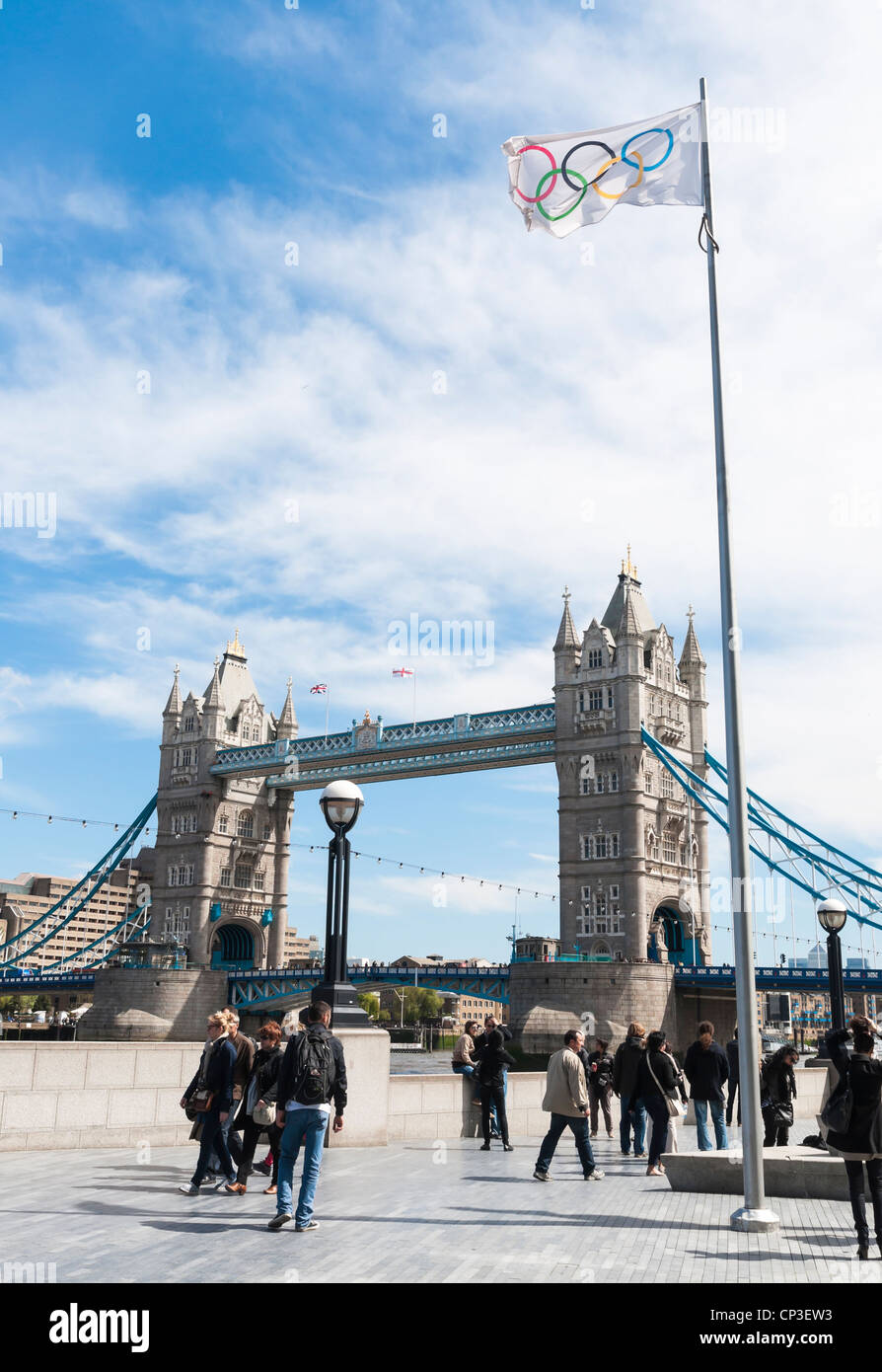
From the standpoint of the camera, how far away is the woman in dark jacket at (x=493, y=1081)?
46.2 feet

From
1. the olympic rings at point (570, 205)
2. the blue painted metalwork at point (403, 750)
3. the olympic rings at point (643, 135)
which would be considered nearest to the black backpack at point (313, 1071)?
the olympic rings at point (643, 135)

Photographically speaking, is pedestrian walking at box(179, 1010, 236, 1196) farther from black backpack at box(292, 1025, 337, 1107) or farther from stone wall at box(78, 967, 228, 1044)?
stone wall at box(78, 967, 228, 1044)

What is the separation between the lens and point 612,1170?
12.5 metres

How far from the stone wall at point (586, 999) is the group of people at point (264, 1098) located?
41874 millimetres

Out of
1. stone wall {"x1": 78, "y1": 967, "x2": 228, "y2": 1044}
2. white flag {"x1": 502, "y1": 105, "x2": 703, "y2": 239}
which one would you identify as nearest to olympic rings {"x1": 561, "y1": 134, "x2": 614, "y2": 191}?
white flag {"x1": 502, "y1": 105, "x2": 703, "y2": 239}

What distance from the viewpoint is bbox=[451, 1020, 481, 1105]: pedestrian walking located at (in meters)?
15.2

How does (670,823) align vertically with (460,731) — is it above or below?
below

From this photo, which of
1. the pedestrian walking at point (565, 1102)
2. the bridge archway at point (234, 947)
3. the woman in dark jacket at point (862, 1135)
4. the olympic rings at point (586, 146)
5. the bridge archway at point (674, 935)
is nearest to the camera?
the woman in dark jacket at point (862, 1135)

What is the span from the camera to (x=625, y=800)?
58.9m

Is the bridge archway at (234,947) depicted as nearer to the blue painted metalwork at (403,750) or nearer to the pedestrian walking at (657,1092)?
the blue painted metalwork at (403,750)

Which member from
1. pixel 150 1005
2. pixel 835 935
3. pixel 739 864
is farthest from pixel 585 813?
pixel 739 864
